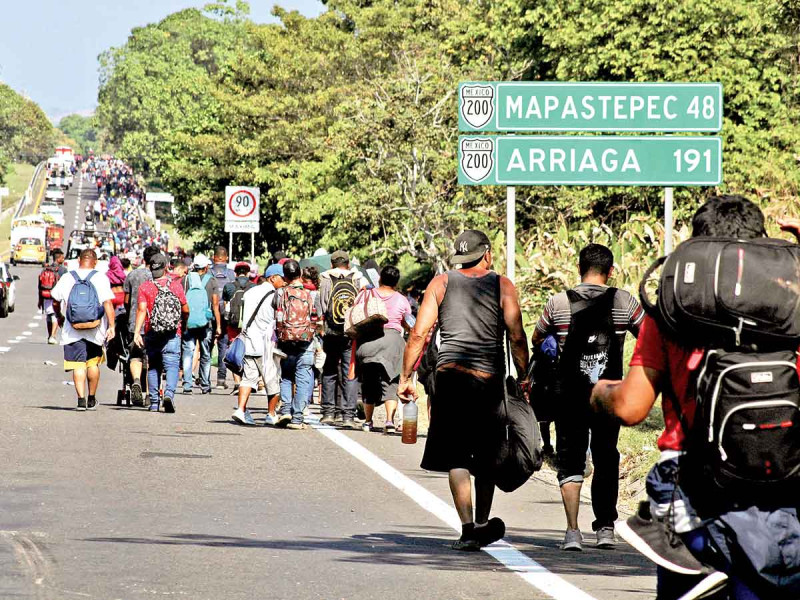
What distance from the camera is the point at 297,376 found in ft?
49.6

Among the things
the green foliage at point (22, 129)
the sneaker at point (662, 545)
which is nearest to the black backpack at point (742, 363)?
the sneaker at point (662, 545)

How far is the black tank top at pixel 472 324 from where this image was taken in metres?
8.58

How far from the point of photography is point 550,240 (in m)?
26.1

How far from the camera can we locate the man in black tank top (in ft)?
27.6

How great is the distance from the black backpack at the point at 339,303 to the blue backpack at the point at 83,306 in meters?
2.36

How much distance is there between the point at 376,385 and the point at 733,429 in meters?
11.1

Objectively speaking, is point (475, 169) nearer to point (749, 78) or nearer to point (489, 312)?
point (489, 312)

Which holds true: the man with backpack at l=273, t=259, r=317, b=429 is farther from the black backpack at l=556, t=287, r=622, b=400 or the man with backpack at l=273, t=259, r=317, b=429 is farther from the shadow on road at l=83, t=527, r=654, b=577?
the black backpack at l=556, t=287, r=622, b=400

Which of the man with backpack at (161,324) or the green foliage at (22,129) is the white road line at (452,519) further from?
the green foliage at (22,129)

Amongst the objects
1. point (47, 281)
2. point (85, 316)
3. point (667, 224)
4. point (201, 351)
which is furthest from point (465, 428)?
point (47, 281)

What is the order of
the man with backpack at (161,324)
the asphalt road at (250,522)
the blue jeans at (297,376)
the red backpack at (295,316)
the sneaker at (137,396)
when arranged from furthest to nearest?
the sneaker at (137,396) → the man with backpack at (161,324) → the blue jeans at (297,376) → the red backpack at (295,316) → the asphalt road at (250,522)

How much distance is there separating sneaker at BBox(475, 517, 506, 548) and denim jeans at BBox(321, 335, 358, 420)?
283 inches

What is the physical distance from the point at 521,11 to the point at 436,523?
91.2 ft

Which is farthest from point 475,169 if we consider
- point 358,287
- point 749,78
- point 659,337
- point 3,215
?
point 3,215
